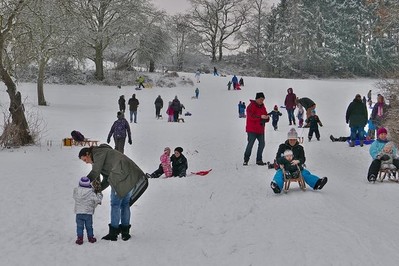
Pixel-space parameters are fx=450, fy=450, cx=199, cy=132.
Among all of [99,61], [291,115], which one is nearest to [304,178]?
[291,115]

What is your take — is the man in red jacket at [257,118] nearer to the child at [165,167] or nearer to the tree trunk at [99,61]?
the child at [165,167]

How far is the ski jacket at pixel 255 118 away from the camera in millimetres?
11531

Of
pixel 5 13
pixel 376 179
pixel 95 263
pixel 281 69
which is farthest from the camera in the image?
pixel 281 69

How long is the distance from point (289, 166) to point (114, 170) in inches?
150

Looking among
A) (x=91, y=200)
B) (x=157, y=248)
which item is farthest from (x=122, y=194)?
(x=157, y=248)

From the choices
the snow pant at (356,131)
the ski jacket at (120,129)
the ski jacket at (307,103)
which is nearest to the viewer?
the ski jacket at (120,129)

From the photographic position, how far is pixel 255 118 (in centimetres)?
1157

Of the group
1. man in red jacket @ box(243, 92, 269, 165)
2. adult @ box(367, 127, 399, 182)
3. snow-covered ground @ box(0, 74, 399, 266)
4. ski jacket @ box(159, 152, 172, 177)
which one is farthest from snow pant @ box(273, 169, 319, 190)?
ski jacket @ box(159, 152, 172, 177)

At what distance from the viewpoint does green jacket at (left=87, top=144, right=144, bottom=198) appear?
6496mm

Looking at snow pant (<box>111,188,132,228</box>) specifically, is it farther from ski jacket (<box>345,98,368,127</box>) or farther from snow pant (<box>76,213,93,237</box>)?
ski jacket (<box>345,98,368,127</box>)

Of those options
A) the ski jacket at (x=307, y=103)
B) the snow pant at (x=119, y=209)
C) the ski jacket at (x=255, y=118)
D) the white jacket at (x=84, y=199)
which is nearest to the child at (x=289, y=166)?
the ski jacket at (x=255, y=118)

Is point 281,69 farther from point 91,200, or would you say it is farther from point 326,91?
point 91,200

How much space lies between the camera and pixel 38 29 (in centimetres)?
1708

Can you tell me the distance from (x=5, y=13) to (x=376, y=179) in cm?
1257
